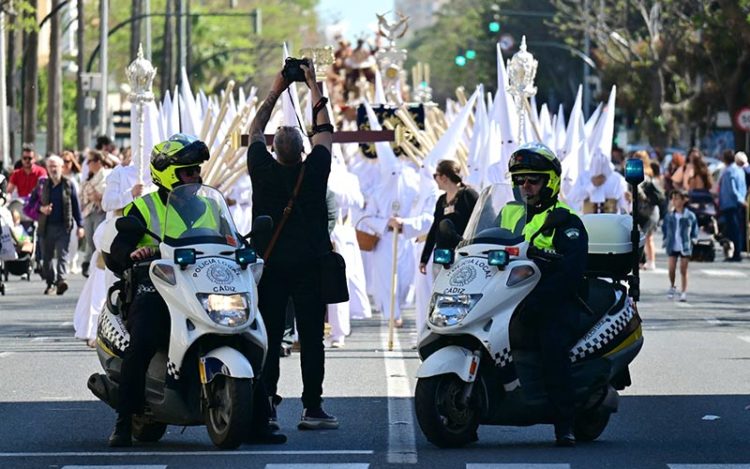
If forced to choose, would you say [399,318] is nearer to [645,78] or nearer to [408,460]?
[408,460]

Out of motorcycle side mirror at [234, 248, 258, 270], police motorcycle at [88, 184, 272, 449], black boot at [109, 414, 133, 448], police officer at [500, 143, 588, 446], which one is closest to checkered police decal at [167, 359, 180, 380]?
police motorcycle at [88, 184, 272, 449]

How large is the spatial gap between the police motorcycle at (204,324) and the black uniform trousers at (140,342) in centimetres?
7

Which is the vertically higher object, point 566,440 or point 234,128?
point 234,128

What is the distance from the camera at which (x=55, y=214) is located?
26.4 m

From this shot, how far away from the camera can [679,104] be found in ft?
212

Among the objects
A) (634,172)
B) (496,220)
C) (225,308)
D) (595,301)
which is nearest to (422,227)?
(634,172)

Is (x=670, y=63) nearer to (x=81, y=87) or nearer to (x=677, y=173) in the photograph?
(x=81, y=87)

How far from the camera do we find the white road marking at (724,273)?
3116 centimetres

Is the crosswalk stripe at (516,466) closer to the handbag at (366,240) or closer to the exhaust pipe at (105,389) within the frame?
the exhaust pipe at (105,389)

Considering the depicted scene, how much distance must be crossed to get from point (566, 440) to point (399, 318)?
970 centimetres

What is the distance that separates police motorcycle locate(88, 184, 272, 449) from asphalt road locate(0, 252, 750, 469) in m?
0.25

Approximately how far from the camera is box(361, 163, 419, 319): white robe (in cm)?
2170

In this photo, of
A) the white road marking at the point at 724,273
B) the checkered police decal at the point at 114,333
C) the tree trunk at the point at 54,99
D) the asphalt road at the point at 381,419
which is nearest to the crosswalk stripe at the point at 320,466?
the asphalt road at the point at 381,419

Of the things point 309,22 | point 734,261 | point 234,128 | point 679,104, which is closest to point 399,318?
point 234,128
